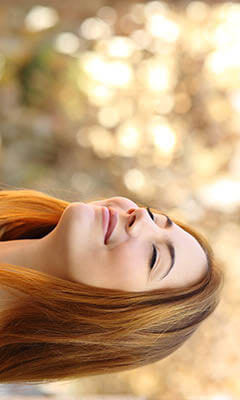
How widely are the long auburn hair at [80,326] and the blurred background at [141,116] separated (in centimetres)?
200

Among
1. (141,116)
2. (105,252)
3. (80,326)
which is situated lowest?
(141,116)

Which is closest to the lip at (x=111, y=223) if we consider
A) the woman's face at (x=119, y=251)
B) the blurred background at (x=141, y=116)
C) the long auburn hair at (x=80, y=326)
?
the woman's face at (x=119, y=251)

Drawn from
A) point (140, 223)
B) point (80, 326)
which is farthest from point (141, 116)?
point (80, 326)

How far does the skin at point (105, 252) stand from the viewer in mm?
1432

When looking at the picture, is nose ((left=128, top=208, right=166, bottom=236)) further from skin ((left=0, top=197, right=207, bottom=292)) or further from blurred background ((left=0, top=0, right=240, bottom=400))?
blurred background ((left=0, top=0, right=240, bottom=400))

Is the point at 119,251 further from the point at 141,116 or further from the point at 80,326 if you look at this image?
the point at 141,116

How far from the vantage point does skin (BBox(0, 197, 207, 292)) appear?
1.43m

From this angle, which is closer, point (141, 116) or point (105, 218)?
point (105, 218)

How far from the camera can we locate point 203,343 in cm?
332

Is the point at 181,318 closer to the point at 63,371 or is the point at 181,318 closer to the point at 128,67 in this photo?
the point at 63,371

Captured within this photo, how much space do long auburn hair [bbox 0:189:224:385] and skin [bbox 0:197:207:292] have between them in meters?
0.03

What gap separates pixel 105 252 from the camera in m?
1.44

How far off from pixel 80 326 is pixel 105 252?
0.19 meters

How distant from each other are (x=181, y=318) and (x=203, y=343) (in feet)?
6.12
